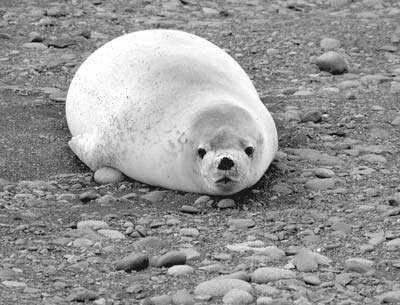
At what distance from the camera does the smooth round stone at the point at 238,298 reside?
4.04m

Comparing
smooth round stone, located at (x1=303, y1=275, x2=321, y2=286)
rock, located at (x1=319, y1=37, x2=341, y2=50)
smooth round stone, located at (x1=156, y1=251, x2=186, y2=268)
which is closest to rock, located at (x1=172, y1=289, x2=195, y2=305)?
smooth round stone, located at (x1=156, y1=251, x2=186, y2=268)

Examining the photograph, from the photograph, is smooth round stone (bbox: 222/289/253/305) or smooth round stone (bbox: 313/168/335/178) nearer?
smooth round stone (bbox: 222/289/253/305)

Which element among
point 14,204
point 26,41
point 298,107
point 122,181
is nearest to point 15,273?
point 14,204

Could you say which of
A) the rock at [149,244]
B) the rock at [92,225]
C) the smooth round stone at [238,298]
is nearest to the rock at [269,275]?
the smooth round stone at [238,298]

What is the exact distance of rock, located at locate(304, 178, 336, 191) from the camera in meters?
5.50

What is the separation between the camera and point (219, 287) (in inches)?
164

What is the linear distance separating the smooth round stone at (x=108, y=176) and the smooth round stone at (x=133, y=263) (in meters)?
1.20

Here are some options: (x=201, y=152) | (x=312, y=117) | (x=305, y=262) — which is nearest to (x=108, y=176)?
(x=201, y=152)

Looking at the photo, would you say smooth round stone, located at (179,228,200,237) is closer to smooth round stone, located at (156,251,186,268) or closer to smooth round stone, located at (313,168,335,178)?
smooth round stone, located at (156,251,186,268)

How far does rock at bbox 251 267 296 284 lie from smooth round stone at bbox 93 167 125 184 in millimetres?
1541

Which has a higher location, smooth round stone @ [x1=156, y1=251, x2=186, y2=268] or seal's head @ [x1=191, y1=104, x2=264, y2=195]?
seal's head @ [x1=191, y1=104, x2=264, y2=195]

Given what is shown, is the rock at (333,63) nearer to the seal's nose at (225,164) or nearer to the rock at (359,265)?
the seal's nose at (225,164)

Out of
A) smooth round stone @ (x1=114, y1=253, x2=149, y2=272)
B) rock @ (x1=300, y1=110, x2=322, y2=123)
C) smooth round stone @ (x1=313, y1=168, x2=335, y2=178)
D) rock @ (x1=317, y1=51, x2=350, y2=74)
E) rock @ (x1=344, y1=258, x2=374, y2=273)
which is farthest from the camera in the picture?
rock @ (x1=317, y1=51, x2=350, y2=74)

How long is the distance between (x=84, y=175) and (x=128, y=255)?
48.6 inches
